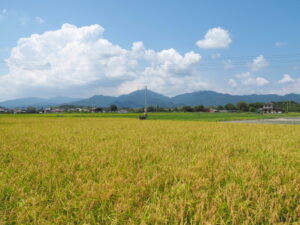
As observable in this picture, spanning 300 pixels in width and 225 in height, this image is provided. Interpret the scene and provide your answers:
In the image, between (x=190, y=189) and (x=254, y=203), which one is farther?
(x=190, y=189)

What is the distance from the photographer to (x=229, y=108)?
179 meters

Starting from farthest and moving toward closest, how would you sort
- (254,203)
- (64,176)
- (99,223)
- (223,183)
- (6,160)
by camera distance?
1. (6,160)
2. (64,176)
3. (223,183)
4. (254,203)
5. (99,223)

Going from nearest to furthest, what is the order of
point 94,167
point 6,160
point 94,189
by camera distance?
point 94,189 < point 94,167 < point 6,160

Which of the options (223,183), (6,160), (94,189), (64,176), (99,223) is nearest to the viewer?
(99,223)

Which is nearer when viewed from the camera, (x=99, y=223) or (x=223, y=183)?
(x=99, y=223)

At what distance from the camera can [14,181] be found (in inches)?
105

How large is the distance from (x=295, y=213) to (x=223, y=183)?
875mm

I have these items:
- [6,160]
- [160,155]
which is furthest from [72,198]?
[6,160]

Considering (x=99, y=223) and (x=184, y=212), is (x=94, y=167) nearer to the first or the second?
(x=99, y=223)

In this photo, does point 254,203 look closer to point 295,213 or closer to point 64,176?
point 295,213

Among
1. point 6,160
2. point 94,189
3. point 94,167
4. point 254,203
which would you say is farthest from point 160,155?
point 6,160

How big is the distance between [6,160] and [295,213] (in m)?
5.35

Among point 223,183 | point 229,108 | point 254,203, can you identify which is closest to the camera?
point 254,203

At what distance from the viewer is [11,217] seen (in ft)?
6.02
